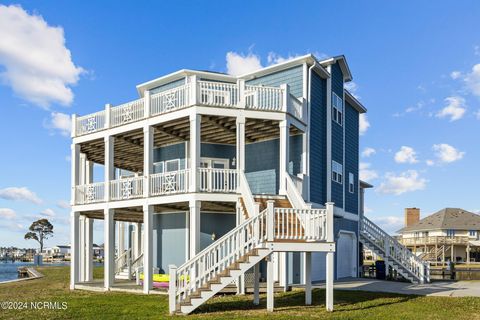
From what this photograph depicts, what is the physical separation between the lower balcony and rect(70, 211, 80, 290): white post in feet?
2.56

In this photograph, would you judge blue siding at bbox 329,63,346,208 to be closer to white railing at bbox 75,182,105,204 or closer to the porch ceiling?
the porch ceiling

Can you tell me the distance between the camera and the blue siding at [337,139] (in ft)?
78.8

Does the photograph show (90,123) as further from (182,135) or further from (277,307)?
(277,307)

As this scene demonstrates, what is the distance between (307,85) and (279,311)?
10980 millimetres

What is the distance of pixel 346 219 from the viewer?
85.1ft

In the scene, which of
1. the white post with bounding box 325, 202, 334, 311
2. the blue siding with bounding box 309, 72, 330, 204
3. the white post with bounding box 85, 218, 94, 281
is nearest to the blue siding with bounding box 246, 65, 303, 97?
the blue siding with bounding box 309, 72, 330, 204

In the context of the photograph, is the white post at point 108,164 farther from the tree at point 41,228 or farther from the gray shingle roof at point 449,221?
the tree at point 41,228

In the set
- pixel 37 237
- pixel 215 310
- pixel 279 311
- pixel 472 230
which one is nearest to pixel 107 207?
pixel 215 310

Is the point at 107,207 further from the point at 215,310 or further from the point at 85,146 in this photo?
the point at 215,310

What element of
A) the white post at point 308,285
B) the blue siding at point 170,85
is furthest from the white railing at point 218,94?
the white post at point 308,285

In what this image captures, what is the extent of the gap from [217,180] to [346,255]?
38.7 feet

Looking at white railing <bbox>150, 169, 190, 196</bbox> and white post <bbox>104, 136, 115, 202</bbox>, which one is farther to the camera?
white post <bbox>104, 136, 115, 202</bbox>

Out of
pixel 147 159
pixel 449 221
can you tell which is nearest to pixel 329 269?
pixel 147 159

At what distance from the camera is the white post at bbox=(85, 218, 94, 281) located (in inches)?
925
